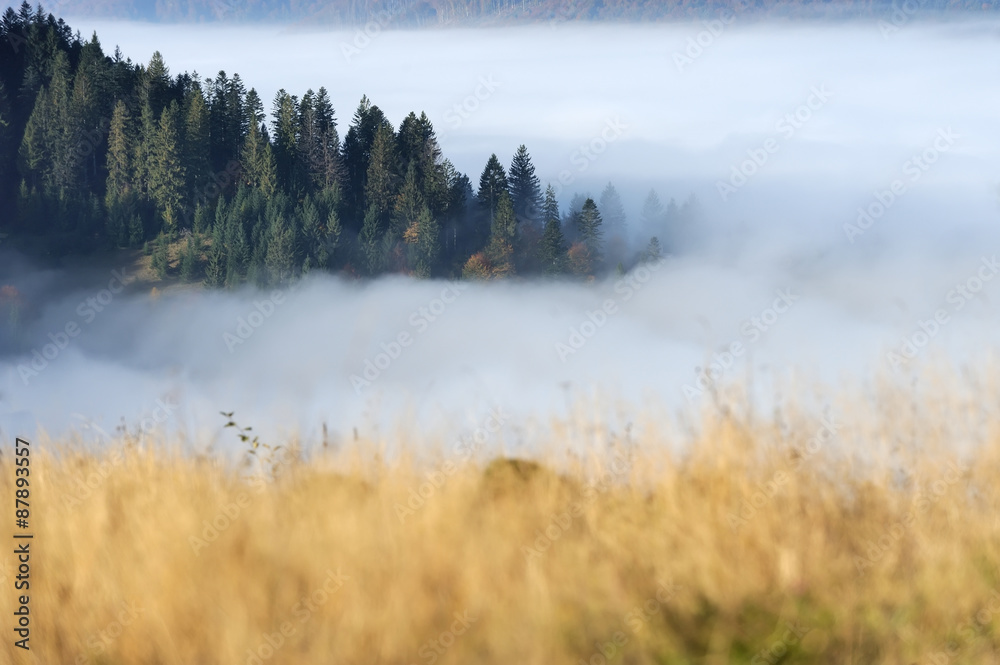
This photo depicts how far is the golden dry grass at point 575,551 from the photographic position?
472cm

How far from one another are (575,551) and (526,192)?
129 meters

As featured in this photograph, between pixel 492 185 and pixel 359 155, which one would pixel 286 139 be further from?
pixel 492 185

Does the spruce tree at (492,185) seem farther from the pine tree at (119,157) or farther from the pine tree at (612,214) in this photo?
the pine tree at (612,214)

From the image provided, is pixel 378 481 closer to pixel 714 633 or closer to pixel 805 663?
pixel 714 633

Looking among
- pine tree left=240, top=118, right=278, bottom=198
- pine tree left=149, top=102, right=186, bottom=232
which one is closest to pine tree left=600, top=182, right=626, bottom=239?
pine tree left=240, top=118, right=278, bottom=198

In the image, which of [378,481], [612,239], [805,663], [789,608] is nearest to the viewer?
[805,663]

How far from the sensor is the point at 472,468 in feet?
21.4

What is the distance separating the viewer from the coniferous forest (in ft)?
365

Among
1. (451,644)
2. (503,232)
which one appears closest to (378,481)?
(451,644)

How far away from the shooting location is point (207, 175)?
11388cm

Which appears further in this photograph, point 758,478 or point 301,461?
point 301,461

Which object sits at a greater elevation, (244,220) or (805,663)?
(244,220)

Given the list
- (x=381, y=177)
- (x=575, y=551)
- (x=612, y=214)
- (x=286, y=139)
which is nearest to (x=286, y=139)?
(x=286, y=139)

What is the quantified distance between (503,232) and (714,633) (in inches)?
4792
